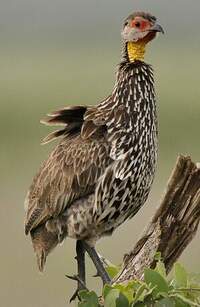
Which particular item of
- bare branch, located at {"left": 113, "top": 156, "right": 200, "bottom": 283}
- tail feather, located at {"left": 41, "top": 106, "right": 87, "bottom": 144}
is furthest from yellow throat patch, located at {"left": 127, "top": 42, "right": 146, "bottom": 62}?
bare branch, located at {"left": 113, "top": 156, "right": 200, "bottom": 283}

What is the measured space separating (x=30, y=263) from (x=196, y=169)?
5.76 metres

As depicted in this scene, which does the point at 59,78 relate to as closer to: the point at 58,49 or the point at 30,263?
the point at 58,49

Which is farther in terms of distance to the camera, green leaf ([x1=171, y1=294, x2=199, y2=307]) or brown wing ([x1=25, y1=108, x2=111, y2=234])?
brown wing ([x1=25, y1=108, x2=111, y2=234])

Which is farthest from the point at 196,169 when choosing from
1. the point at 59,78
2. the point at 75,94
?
the point at 59,78

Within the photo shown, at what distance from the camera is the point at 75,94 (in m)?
20.9

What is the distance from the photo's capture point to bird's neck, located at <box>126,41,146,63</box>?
23.1 feet

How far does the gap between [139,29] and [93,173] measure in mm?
698

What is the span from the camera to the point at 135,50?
→ 708 cm

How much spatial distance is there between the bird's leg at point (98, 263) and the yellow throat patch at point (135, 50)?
91 centimetres

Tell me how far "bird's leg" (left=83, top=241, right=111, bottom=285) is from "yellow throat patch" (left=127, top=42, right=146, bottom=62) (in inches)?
35.8

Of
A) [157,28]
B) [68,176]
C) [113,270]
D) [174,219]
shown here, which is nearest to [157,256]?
[174,219]

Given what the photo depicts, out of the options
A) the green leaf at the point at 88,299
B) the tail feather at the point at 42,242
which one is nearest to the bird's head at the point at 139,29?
the tail feather at the point at 42,242

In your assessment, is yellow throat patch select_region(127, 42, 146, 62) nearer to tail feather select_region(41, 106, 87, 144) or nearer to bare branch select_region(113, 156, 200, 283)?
tail feather select_region(41, 106, 87, 144)

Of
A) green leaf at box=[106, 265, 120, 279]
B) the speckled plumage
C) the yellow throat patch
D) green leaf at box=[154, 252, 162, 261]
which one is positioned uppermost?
the yellow throat patch
